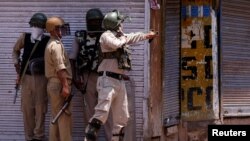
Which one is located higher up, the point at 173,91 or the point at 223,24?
the point at 223,24

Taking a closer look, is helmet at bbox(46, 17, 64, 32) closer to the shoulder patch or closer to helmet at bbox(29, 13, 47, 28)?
helmet at bbox(29, 13, 47, 28)

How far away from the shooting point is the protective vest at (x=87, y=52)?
861cm

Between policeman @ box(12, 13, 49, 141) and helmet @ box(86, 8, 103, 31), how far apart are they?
1.95ft

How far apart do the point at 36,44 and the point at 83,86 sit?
2.76ft

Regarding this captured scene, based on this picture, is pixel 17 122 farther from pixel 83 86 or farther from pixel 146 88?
pixel 146 88

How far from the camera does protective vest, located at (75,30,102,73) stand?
8609 mm

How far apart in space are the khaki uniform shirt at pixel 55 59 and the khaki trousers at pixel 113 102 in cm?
50

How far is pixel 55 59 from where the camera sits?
8.20 metres

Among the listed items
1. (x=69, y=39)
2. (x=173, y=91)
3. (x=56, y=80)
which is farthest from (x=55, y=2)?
(x=173, y=91)

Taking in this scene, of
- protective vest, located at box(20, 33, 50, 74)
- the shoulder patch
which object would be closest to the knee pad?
protective vest, located at box(20, 33, 50, 74)

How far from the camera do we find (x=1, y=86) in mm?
9219

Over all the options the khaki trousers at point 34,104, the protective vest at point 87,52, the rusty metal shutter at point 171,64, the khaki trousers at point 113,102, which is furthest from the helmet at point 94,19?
the rusty metal shutter at point 171,64

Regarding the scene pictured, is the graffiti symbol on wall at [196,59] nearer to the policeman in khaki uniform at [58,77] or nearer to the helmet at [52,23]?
A: the policeman in khaki uniform at [58,77]

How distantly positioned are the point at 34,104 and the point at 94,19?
1.42 meters
